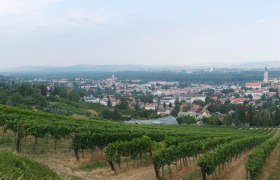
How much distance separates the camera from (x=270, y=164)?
34312mm

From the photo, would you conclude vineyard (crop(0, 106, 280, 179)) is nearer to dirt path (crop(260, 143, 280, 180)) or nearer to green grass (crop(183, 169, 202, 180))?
green grass (crop(183, 169, 202, 180))

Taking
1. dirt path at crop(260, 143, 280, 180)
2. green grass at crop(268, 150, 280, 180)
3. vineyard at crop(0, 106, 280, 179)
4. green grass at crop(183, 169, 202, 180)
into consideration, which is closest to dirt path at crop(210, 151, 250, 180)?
vineyard at crop(0, 106, 280, 179)

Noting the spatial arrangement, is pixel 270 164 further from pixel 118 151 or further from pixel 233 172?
pixel 118 151

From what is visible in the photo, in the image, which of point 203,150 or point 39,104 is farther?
point 39,104

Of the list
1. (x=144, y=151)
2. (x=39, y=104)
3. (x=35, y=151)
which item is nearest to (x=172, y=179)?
(x=144, y=151)

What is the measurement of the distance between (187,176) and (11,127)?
1268cm

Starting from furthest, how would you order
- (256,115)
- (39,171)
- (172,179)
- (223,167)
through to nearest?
(256,115)
(223,167)
(172,179)
(39,171)

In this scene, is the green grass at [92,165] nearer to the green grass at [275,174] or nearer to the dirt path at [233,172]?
the dirt path at [233,172]

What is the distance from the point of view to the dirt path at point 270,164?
28.8 m

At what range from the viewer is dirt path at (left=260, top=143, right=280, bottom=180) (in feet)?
94.6

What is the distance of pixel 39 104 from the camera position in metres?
91.4

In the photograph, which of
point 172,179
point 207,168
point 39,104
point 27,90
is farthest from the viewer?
point 27,90

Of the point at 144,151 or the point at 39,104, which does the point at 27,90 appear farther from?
the point at 144,151

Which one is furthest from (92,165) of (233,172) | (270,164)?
(270,164)
